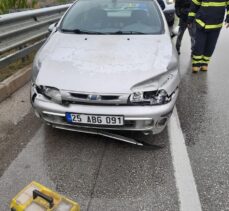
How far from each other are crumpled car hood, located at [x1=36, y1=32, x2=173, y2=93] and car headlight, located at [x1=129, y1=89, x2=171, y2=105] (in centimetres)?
10

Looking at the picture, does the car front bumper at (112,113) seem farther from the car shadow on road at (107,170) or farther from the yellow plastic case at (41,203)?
the yellow plastic case at (41,203)

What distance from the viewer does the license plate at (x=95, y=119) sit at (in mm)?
2998

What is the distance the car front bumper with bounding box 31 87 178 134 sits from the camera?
9.81ft

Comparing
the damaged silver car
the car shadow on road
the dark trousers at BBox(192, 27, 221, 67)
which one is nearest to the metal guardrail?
the damaged silver car

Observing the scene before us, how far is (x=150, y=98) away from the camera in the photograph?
10.0 ft

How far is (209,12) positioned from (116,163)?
11.8 feet

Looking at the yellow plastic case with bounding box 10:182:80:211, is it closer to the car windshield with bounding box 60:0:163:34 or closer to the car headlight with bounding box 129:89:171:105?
the car headlight with bounding box 129:89:171:105

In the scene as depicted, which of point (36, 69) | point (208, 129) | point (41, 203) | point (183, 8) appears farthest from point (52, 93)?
point (183, 8)

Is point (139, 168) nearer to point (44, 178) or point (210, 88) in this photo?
point (44, 178)

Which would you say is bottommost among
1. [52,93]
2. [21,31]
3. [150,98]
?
[150,98]

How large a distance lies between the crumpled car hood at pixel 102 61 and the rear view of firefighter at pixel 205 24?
177 cm

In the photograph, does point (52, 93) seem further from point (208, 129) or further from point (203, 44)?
point (203, 44)

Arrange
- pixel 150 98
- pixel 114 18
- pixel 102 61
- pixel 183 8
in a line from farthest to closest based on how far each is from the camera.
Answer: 1. pixel 183 8
2. pixel 114 18
3. pixel 102 61
4. pixel 150 98

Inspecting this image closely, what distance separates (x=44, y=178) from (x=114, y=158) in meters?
0.75
